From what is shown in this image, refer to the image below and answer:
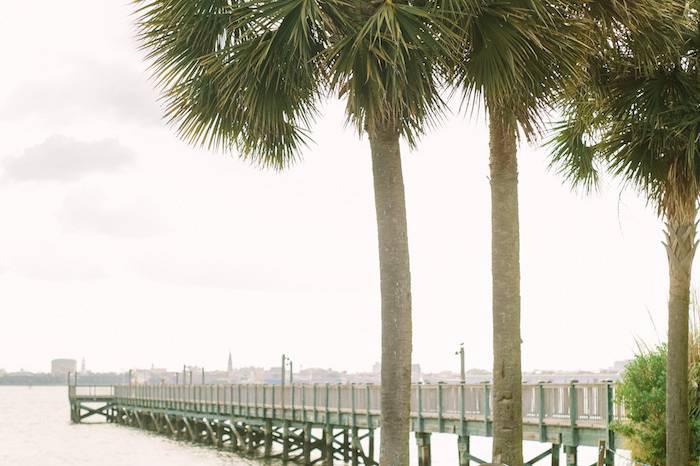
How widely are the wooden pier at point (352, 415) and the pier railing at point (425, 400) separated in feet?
0.08

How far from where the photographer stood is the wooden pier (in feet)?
69.6

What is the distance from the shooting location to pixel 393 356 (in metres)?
10.8

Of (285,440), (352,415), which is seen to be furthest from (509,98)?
(285,440)

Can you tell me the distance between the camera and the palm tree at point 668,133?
44.8ft

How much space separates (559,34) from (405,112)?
224cm

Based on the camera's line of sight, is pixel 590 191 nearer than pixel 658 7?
No

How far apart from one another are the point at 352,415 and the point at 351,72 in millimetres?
23871

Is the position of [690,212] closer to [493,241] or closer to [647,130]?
[647,130]

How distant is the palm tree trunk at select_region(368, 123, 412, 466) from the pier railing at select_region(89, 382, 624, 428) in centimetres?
982

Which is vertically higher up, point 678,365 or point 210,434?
point 678,365

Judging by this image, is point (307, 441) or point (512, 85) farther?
point (307, 441)

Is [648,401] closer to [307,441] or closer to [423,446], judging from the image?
[423,446]

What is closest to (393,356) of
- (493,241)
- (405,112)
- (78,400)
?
(493,241)

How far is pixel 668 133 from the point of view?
1380 cm
